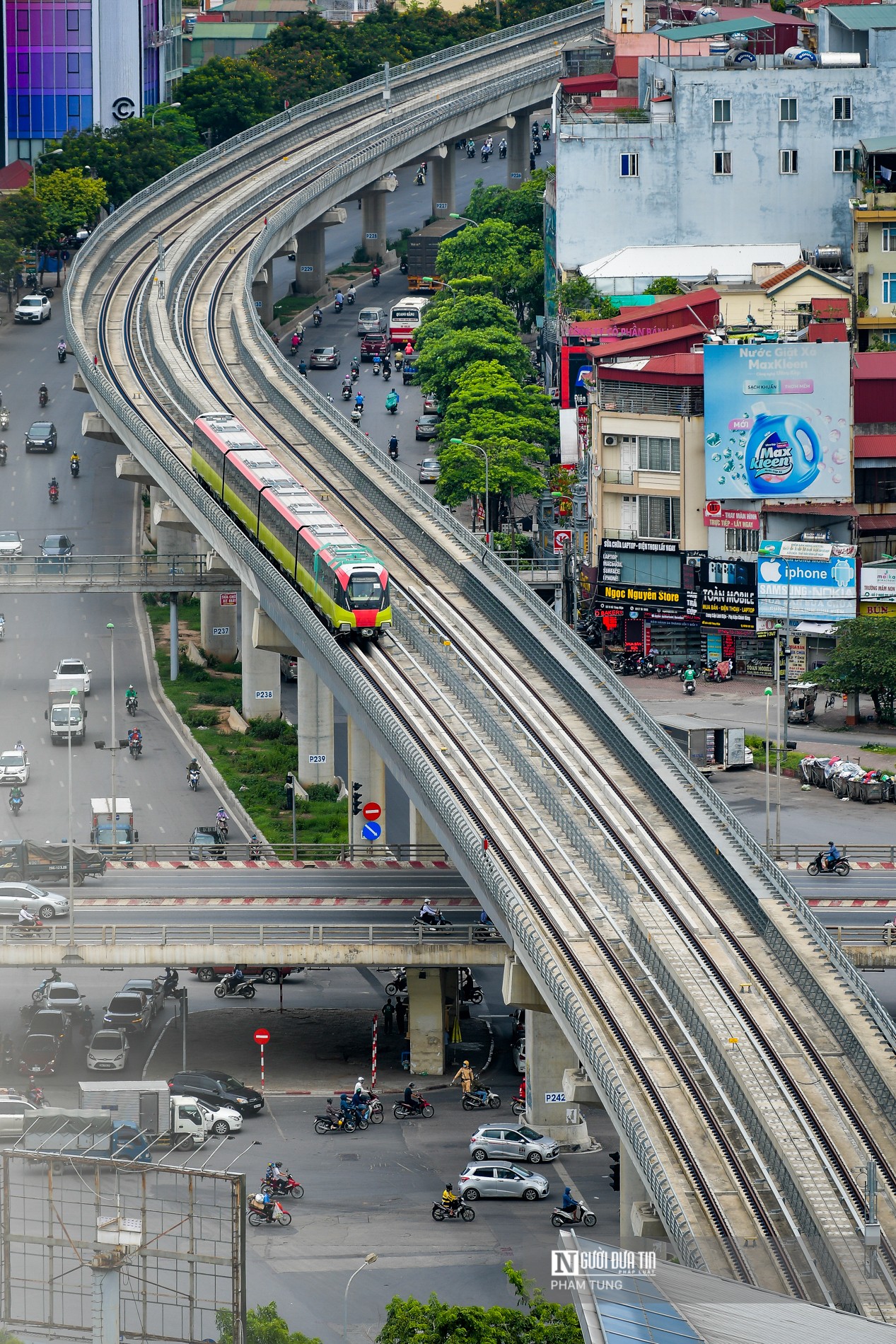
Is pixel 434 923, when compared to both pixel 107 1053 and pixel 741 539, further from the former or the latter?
pixel 741 539

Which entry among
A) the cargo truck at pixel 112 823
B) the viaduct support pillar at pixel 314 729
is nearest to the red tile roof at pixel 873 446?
the viaduct support pillar at pixel 314 729

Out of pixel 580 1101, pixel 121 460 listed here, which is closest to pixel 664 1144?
pixel 580 1101

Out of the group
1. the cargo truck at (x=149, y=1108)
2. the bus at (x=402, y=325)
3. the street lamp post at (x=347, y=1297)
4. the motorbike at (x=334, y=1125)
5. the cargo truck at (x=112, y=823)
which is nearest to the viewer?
the street lamp post at (x=347, y=1297)

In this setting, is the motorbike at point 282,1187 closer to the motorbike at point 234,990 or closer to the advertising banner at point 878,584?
the motorbike at point 234,990

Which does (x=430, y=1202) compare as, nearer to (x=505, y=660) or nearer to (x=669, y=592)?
(x=505, y=660)

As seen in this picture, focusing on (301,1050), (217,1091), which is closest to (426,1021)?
(301,1050)

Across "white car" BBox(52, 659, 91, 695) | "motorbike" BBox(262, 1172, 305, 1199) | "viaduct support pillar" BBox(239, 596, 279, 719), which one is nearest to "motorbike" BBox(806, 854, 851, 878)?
"motorbike" BBox(262, 1172, 305, 1199)

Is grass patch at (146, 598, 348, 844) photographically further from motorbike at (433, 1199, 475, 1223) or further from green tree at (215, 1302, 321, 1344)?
green tree at (215, 1302, 321, 1344)
